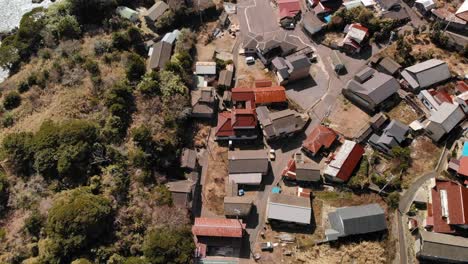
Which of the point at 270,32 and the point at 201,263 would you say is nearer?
the point at 201,263

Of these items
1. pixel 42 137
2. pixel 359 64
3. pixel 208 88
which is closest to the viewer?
Answer: pixel 42 137

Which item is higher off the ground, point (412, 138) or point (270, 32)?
point (270, 32)

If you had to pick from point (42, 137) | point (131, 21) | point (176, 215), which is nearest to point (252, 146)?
point (176, 215)

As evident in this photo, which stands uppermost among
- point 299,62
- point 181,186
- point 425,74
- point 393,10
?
point 393,10

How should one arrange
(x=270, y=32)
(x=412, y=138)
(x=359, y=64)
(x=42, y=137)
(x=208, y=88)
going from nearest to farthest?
1. (x=42, y=137)
2. (x=412, y=138)
3. (x=208, y=88)
4. (x=359, y=64)
5. (x=270, y=32)

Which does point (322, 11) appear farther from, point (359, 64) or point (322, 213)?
point (322, 213)

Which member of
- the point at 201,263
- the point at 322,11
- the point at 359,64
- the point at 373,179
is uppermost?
the point at 322,11

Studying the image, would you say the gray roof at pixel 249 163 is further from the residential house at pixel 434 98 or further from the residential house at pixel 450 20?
the residential house at pixel 450 20

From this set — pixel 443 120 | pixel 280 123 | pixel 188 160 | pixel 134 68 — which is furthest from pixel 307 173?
pixel 134 68

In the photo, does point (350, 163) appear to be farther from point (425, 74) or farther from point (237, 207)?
point (425, 74)
